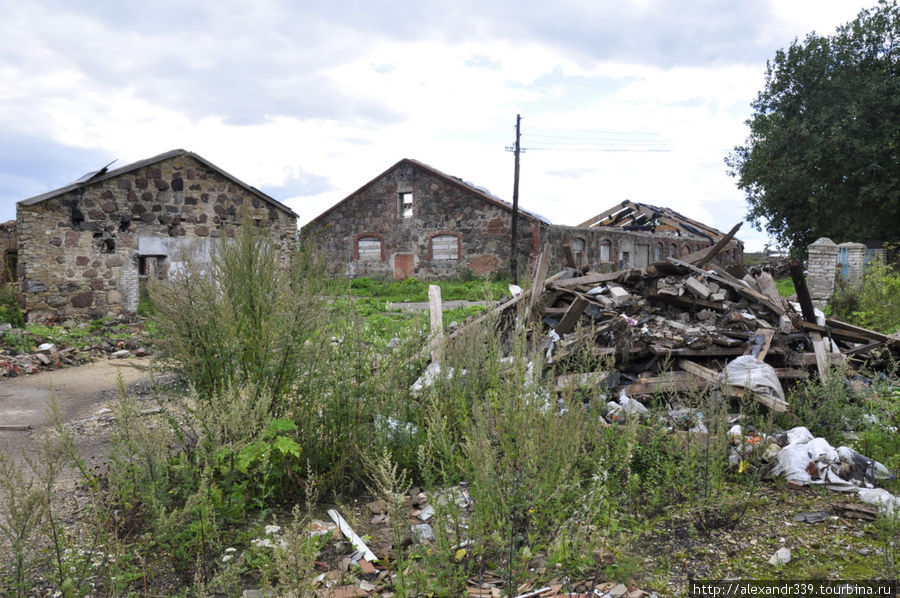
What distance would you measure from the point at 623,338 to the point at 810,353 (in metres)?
2.34

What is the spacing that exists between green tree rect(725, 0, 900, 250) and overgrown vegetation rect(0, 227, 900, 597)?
71.0 feet

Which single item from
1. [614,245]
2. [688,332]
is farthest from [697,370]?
[614,245]

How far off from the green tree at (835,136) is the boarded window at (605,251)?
6.88 metres

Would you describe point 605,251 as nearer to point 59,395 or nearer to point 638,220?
point 638,220

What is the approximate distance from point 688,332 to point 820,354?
148 cm

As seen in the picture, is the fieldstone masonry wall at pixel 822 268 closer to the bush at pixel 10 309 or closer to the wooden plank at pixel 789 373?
the wooden plank at pixel 789 373

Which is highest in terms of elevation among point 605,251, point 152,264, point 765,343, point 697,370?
point 605,251

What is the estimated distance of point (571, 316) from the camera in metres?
7.32

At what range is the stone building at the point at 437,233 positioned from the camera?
23156mm

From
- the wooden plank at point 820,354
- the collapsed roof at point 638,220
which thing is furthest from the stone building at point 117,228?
the collapsed roof at point 638,220

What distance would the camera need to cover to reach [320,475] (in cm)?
396

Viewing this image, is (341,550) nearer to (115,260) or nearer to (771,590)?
(771,590)

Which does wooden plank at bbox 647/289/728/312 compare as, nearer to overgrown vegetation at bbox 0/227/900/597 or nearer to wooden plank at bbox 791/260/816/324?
wooden plank at bbox 791/260/816/324

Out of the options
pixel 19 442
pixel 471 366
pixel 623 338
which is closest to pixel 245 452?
pixel 471 366
